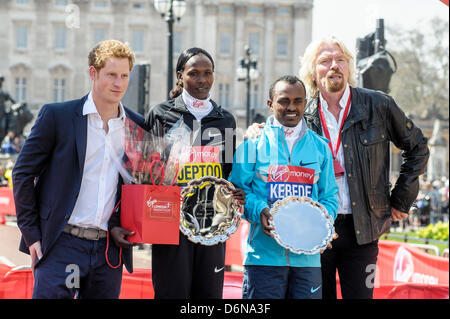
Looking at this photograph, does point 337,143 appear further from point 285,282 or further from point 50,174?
point 50,174

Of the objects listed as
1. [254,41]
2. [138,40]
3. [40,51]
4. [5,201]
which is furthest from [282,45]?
[5,201]

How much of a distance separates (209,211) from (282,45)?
52136mm

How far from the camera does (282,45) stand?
178 ft

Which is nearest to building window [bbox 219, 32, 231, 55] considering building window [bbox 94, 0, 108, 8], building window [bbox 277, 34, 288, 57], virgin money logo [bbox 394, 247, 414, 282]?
building window [bbox 277, 34, 288, 57]

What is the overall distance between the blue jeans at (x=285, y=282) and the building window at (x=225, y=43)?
5097cm

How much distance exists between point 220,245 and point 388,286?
272cm

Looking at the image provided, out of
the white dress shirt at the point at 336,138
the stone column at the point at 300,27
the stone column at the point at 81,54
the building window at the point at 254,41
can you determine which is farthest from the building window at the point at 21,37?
the white dress shirt at the point at 336,138

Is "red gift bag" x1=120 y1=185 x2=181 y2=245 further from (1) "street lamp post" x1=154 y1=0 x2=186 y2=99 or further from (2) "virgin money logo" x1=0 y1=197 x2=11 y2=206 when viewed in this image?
(2) "virgin money logo" x1=0 y1=197 x2=11 y2=206

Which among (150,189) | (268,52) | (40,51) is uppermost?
(268,52)

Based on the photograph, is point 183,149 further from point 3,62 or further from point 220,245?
point 3,62

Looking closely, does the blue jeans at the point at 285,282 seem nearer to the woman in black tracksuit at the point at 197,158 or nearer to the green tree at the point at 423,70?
the woman in black tracksuit at the point at 197,158

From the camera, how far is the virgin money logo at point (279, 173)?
322cm

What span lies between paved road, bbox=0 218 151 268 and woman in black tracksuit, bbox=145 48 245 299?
5.08 metres

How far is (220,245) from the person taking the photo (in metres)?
3.21
